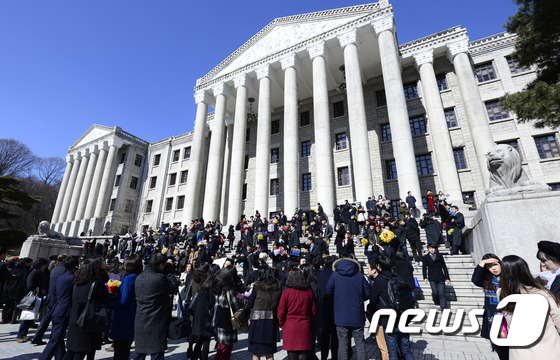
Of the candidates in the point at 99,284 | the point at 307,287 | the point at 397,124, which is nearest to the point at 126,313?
the point at 99,284

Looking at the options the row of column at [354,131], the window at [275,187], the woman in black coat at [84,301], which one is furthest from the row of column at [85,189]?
the woman in black coat at [84,301]

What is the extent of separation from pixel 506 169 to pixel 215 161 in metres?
21.6

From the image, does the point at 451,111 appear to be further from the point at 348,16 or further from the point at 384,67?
the point at 348,16

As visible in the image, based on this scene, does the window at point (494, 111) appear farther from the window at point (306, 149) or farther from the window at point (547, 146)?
the window at point (306, 149)

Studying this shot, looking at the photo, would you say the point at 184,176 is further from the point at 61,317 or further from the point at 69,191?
the point at 61,317

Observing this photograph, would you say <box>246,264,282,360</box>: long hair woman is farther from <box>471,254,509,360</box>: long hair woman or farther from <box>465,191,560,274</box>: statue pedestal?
<box>465,191,560,274</box>: statue pedestal

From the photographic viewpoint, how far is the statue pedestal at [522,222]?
19.1ft

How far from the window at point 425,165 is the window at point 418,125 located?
2.15 m

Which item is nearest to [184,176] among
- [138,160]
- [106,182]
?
[138,160]

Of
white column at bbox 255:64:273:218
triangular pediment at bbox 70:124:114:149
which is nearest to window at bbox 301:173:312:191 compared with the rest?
white column at bbox 255:64:273:218

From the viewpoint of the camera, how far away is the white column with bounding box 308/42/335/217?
58.7 feet

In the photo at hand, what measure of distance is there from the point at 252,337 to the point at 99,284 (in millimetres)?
2251

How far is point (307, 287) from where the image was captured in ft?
12.6

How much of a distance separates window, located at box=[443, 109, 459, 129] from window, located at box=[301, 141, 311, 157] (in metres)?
11.9
